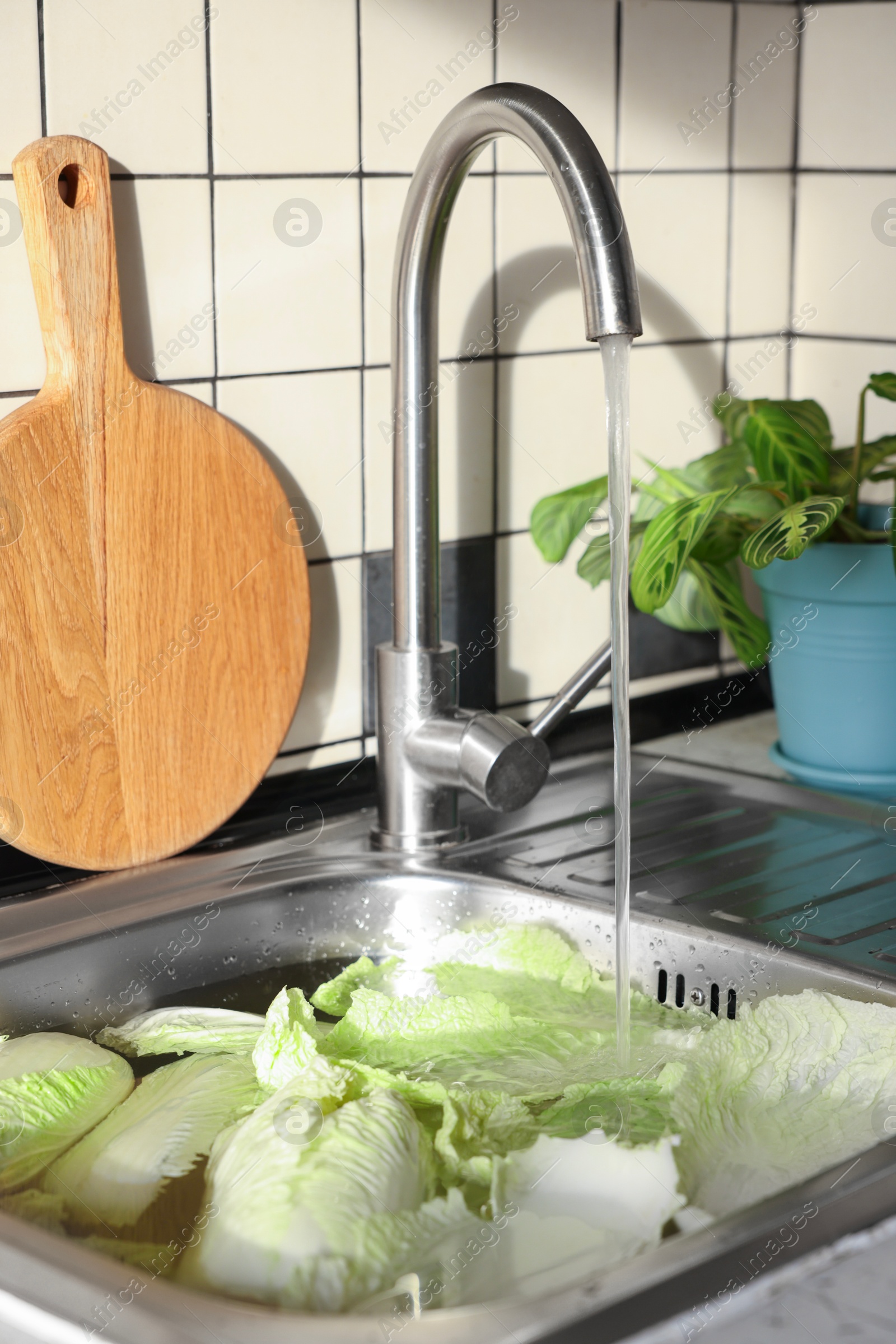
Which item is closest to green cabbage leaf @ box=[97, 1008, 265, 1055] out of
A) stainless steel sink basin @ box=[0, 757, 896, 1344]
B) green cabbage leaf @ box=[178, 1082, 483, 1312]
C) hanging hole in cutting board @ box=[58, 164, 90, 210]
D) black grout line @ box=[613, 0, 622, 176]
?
stainless steel sink basin @ box=[0, 757, 896, 1344]

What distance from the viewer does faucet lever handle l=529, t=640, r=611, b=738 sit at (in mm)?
1095

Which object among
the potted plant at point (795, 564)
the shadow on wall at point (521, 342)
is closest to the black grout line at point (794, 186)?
the shadow on wall at point (521, 342)

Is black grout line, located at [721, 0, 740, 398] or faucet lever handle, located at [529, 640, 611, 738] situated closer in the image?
faucet lever handle, located at [529, 640, 611, 738]

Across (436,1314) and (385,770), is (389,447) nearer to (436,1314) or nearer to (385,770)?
(385,770)

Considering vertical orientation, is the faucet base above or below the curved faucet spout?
below

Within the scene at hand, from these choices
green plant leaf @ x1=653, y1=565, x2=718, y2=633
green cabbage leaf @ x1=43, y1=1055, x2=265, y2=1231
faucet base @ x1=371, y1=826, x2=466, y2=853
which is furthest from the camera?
green plant leaf @ x1=653, y1=565, x2=718, y2=633

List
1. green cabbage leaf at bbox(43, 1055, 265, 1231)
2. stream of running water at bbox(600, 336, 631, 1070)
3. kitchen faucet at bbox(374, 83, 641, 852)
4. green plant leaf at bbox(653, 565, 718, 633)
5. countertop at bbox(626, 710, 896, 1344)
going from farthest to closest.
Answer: green plant leaf at bbox(653, 565, 718, 633) < kitchen faucet at bbox(374, 83, 641, 852) < stream of running water at bbox(600, 336, 631, 1070) < green cabbage leaf at bbox(43, 1055, 265, 1231) < countertop at bbox(626, 710, 896, 1344)

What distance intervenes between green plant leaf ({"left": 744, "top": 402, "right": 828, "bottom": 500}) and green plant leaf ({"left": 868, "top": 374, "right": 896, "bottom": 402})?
0.06 metres

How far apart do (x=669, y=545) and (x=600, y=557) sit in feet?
0.51

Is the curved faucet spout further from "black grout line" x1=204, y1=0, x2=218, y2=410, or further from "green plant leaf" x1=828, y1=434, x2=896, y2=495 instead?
"green plant leaf" x1=828, y1=434, x2=896, y2=495

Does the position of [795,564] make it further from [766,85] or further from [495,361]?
[766,85]

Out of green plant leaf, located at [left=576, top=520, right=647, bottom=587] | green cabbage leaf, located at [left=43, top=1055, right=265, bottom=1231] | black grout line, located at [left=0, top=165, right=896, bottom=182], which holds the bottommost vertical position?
green cabbage leaf, located at [left=43, top=1055, right=265, bottom=1231]

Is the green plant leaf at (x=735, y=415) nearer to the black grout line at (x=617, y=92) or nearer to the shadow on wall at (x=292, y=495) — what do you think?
the black grout line at (x=617, y=92)

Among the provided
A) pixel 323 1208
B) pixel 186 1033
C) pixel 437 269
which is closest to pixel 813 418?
pixel 437 269
